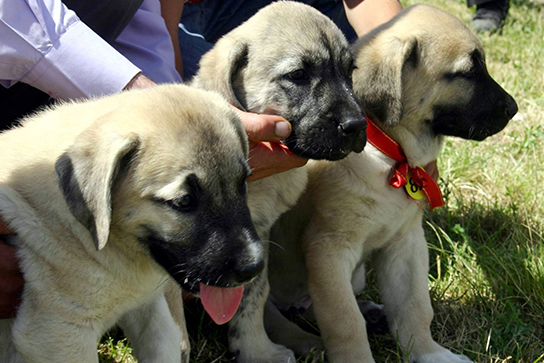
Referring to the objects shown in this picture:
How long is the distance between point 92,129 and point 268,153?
1043 mm

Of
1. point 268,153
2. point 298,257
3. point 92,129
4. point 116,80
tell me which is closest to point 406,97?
point 268,153

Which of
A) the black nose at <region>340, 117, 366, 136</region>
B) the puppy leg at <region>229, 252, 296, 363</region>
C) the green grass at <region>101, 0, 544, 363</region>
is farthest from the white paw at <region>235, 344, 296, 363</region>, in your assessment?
the black nose at <region>340, 117, 366, 136</region>

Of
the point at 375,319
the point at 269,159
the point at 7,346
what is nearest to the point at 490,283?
the point at 375,319

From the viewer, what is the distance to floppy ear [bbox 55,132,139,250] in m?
2.37

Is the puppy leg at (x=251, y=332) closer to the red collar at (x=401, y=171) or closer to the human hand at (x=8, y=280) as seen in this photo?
the red collar at (x=401, y=171)

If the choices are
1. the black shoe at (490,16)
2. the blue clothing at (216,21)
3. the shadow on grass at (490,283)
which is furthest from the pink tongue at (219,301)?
the black shoe at (490,16)

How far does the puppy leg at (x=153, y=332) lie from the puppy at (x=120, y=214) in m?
0.31

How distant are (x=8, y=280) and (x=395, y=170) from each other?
2.06m

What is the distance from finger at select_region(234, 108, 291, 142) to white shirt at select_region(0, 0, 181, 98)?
2.52ft

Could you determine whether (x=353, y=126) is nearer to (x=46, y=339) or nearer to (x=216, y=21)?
(x=46, y=339)

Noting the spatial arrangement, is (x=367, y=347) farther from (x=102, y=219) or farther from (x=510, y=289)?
(x=102, y=219)

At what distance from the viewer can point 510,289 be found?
12.6 ft

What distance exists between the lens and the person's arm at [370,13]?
4.55 metres

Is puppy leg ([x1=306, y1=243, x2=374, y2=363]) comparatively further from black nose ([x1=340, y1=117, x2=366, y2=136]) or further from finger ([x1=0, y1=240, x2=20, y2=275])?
finger ([x1=0, y1=240, x2=20, y2=275])
